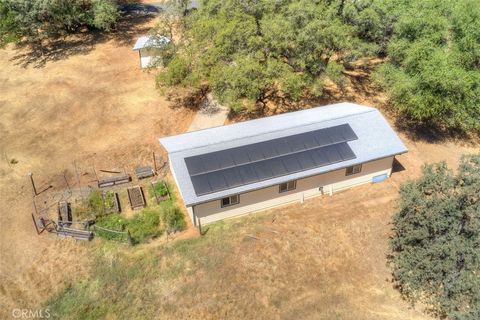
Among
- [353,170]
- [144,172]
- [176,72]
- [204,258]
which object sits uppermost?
[176,72]

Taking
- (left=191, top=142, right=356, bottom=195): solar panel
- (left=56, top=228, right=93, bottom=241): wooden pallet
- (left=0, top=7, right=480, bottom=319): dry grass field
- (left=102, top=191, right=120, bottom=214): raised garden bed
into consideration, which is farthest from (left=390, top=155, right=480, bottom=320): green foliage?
(left=56, top=228, right=93, bottom=241): wooden pallet

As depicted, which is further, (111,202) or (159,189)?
(159,189)

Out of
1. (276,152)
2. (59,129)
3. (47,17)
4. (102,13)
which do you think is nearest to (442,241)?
(276,152)

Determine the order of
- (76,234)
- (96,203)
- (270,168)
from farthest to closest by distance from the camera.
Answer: (96,203) < (270,168) < (76,234)

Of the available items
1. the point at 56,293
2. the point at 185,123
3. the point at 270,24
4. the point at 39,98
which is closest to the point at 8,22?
the point at 39,98

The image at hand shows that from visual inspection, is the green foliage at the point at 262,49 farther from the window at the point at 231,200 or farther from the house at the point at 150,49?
the window at the point at 231,200

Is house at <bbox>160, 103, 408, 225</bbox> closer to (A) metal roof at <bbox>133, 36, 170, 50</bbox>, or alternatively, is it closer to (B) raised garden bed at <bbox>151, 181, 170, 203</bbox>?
(B) raised garden bed at <bbox>151, 181, 170, 203</bbox>

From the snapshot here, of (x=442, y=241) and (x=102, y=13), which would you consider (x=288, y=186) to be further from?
(x=102, y=13)

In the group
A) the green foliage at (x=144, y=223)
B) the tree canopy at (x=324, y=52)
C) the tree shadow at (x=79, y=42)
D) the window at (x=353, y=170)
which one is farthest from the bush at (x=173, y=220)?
the tree shadow at (x=79, y=42)
